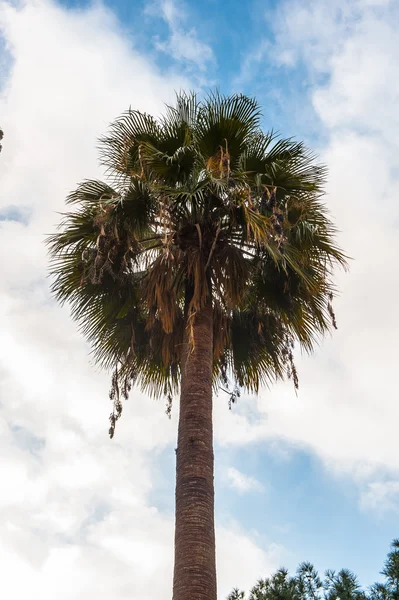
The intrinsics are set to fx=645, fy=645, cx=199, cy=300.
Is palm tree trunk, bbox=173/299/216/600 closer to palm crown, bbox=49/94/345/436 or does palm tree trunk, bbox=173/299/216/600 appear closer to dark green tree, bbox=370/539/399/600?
palm crown, bbox=49/94/345/436

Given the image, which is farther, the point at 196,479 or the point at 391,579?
the point at 391,579

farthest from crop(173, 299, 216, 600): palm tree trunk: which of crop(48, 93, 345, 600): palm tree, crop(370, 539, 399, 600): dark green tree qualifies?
crop(370, 539, 399, 600): dark green tree

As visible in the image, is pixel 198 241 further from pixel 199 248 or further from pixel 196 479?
pixel 196 479

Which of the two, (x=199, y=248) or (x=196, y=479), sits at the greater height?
(x=199, y=248)

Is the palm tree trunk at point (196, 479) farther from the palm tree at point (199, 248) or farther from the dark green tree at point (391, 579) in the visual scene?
the dark green tree at point (391, 579)

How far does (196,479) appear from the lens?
6773 millimetres

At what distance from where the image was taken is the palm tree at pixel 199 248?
823cm

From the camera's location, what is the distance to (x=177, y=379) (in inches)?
420

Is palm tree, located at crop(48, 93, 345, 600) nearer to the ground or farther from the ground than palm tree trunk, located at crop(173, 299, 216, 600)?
farther from the ground

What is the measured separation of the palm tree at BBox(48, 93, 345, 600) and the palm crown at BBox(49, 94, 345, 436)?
0.06 feet

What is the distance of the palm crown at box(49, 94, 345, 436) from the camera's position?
838cm

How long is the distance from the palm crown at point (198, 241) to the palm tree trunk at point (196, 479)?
545mm

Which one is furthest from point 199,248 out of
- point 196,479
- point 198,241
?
point 196,479

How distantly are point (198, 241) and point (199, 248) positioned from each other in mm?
132
